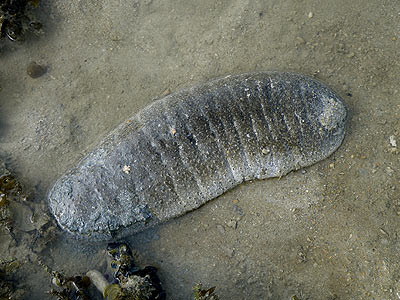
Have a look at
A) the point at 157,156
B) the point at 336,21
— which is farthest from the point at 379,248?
the point at 336,21

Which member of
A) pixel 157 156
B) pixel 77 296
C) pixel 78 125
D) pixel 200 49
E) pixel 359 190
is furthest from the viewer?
pixel 200 49

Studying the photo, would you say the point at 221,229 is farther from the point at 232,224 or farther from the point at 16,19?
the point at 16,19

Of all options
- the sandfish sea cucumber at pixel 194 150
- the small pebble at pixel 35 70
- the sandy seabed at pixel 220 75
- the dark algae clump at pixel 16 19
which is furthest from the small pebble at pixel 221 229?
the dark algae clump at pixel 16 19

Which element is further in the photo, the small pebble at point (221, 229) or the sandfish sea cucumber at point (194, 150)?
the small pebble at point (221, 229)

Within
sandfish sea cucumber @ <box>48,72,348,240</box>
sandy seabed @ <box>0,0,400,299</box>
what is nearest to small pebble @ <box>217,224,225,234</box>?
sandy seabed @ <box>0,0,400,299</box>

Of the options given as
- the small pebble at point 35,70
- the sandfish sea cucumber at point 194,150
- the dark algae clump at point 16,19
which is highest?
the dark algae clump at point 16,19

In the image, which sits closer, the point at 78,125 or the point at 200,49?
the point at 78,125

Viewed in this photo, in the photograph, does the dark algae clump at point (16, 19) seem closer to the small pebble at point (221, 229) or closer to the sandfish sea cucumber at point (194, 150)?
the sandfish sea cucumber at point (194, 150)

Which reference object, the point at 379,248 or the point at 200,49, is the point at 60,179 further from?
the point at 379,248
